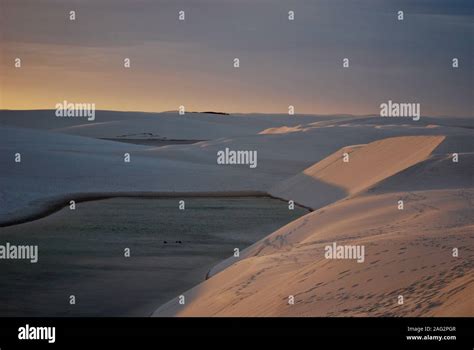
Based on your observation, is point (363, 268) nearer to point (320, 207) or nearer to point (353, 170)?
point (320, 207)

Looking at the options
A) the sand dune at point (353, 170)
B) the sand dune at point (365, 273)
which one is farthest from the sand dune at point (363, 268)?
the sand dune at point (353, 170)

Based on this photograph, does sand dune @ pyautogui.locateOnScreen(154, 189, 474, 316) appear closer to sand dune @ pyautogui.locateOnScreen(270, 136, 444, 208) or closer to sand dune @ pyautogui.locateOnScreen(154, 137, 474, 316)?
sand dune @ pyautogui.locateOnScreen(154, 137, 474, 316)

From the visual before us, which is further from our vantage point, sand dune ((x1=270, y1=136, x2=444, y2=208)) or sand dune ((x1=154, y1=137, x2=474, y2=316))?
sand dune ((x1=270, y1=136, x2=444, y2=208))

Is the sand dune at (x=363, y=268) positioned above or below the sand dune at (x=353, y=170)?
below

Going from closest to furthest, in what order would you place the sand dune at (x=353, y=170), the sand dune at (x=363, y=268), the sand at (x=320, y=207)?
the sand dune at (x=363, y=268) < the sand at (x=320, y=207) < the sand dune at (x=353, y=170)

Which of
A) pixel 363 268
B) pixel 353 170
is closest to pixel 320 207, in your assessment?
pixel 353 170

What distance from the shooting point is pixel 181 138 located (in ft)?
317

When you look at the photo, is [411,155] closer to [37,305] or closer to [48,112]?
[37,305]

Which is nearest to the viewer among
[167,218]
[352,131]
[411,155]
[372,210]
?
[372,210]

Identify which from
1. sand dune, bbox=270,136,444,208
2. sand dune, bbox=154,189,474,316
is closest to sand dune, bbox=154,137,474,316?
sand dune, bbox=154,189,474,316

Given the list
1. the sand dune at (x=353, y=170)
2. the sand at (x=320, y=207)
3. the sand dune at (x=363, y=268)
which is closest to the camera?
the sand dune at (x=363, y=268)

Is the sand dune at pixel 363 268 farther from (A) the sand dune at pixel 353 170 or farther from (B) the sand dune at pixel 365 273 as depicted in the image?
(A) the sand dune at pixel 353 170
